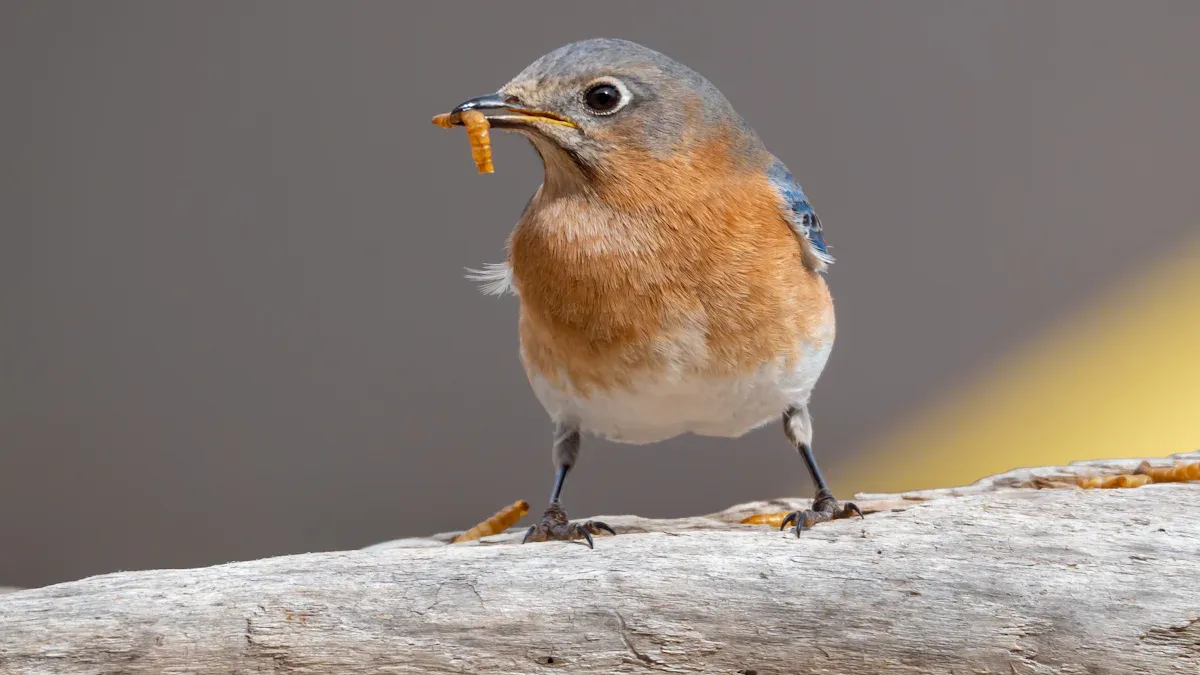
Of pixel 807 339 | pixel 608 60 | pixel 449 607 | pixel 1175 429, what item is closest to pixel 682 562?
pixel 449 607

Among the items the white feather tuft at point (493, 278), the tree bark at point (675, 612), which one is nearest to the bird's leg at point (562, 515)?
the tree bark at point (675, 612)

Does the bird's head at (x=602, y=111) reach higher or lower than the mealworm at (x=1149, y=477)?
higher

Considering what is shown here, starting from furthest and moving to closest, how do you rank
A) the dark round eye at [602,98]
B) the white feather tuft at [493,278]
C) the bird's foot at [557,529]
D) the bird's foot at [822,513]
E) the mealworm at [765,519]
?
the mealworm at [765,519] → the white feather tuft at [493,278] → the bird's foot at [557,529] → the bird's foot at [822,513] → the dark round eye at [602,98]

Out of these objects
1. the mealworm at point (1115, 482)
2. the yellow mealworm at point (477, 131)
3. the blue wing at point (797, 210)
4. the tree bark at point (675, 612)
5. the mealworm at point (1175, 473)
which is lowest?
the tree bark at point (675, 612)

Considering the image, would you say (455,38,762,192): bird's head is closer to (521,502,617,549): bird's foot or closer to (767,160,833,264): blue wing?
(767,160,833,264): blue wing

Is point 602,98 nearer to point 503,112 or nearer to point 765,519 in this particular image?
point 503,112

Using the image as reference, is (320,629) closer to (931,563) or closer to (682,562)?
(682,562)

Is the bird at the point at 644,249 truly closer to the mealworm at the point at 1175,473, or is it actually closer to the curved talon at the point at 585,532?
the curved talon at the point at 585,532

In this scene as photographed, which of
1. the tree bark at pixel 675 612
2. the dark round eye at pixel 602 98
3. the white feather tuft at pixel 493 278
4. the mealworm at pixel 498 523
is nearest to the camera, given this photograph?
the tree bark at pixel 675 612
